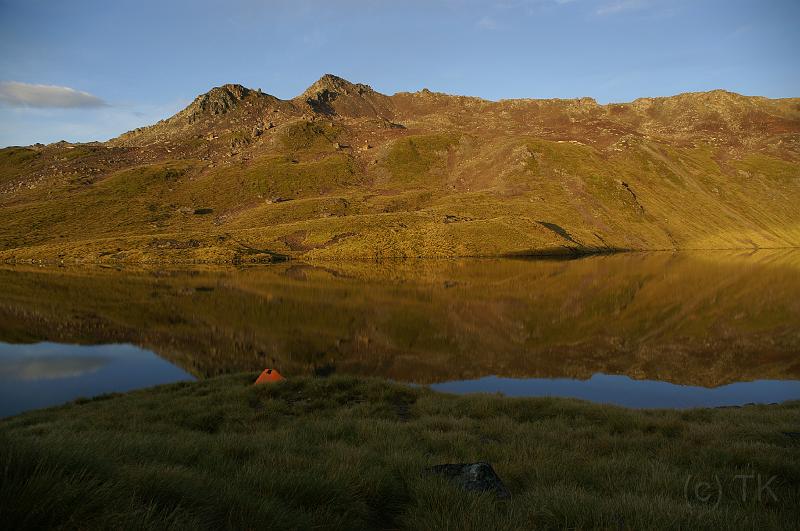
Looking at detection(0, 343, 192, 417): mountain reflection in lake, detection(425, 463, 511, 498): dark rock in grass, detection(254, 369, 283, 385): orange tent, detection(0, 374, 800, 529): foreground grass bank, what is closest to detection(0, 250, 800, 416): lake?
detection(0, 343, 192, 417): mountain reflection in lake

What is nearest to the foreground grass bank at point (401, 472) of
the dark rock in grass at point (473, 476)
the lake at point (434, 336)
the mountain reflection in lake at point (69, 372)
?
the dark rock in grass at point (473, 476)

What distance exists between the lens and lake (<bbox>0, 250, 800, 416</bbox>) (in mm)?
28859

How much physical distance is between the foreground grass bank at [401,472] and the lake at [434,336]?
12.3 meters

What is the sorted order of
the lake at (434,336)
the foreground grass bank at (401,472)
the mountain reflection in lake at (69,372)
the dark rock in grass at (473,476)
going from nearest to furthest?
1. the foreground grass bank at (401,472)
2. the dark rock in grass at (473,476)
3. the mountain reflection in lake at (69,372)
4. the lake at (434,336)

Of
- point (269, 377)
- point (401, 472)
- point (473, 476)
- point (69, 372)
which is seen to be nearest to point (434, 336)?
point (269, 377)

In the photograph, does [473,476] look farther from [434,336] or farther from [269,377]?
[434,336]

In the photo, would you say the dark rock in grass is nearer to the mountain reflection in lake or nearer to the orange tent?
the orange tent

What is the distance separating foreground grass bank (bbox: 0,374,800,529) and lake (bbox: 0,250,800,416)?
12287 millimetres

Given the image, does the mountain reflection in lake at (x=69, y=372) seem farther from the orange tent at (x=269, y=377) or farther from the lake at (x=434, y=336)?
the orange tent at (x=269, y=377)

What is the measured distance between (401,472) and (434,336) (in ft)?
107

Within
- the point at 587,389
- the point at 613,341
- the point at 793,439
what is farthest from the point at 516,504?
the point at 613,341

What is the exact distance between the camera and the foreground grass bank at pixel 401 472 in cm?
482

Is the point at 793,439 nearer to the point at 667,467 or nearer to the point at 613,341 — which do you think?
the point at 667,467

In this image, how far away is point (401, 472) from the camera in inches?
329
